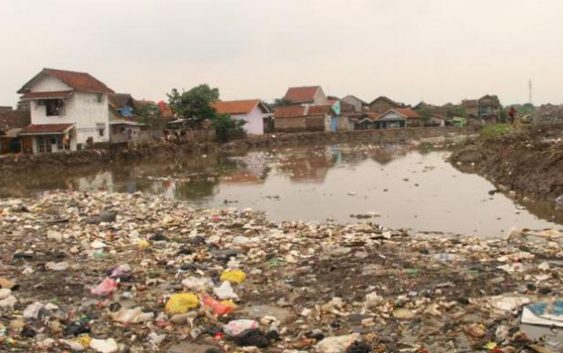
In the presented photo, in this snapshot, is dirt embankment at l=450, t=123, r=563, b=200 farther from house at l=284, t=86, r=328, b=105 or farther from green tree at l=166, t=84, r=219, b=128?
house at l=284, t=86, r=328, b=105

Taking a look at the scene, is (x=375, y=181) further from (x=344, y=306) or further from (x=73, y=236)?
(x=344, y=306)

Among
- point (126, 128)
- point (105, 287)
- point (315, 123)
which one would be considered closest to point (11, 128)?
point (126, 128)

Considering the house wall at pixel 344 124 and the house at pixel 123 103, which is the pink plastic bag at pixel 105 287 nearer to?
the house at pixel 123 103

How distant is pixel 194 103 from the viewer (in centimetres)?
3941

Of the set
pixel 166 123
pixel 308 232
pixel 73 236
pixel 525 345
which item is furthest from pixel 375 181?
pixel 166 123

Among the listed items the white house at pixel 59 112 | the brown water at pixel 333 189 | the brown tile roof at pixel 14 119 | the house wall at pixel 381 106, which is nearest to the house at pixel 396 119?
the house wall at pixel 381 106

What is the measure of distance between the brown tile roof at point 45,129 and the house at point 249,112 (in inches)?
718

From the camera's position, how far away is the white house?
30344 millimetres

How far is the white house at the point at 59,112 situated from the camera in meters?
30.3

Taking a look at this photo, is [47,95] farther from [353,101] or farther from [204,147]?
[353,101]

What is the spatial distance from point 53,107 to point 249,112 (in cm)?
1923

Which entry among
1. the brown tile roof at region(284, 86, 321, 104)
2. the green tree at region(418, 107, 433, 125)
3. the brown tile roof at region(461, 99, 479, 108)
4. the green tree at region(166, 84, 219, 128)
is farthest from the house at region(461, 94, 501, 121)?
the green tree at region(166, 84, 219, 128)

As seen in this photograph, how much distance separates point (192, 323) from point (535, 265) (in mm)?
3810

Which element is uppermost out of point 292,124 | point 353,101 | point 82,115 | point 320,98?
point 353,101
